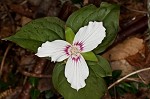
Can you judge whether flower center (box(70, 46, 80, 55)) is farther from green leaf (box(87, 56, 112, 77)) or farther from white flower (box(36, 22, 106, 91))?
green leaf (box(87, 56, 112, 77))

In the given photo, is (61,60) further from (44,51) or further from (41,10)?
(41,10)

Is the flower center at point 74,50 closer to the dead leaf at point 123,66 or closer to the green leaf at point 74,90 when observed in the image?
the green leaf at point 74,90

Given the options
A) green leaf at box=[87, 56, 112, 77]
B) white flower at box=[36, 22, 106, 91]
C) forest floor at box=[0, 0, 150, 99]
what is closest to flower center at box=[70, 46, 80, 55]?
white flower at box=[36, 22, 106, 91]

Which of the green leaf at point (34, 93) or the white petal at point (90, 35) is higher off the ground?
the white petal at point (90, 35)

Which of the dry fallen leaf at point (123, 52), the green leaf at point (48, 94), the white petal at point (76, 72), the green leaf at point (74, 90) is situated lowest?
the green leaf at point (48, 94)

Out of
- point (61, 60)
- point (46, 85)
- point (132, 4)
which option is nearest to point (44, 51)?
point (61, 60)

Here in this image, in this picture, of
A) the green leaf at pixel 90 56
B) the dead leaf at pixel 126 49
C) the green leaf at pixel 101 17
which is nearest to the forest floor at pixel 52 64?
the dead leaf at pixel 126 49

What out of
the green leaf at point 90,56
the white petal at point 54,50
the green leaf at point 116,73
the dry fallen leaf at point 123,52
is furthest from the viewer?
the dry fallen leaf at point 123,52
